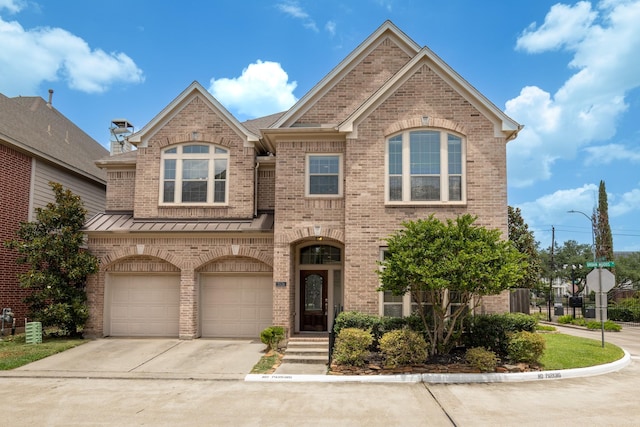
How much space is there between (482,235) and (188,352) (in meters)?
8.61

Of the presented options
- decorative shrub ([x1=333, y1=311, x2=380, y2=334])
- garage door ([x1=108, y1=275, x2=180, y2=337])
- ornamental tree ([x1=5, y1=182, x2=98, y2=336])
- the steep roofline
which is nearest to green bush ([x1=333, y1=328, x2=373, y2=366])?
decorative shrub ([x1=333, y1=311, x2=380, y2=334])

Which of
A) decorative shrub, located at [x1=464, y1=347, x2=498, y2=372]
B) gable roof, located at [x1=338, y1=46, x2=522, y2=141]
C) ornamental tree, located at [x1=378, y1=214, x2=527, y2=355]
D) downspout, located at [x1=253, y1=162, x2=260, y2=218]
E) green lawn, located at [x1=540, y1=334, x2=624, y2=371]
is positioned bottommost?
green lawn, located at [x1=540, y1=334, x2=624, y2=371]

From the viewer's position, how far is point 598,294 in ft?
50.8

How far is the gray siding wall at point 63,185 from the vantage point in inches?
730

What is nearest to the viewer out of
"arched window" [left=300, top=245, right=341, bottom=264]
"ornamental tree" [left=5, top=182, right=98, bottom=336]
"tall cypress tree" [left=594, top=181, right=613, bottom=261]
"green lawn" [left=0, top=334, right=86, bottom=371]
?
"green lawn" [left=0, top=334, right=86, bottom=371]

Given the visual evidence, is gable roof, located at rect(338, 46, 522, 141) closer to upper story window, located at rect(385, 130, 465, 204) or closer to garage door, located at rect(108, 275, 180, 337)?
upper story window, located at rect(385, 130, 465, 204)

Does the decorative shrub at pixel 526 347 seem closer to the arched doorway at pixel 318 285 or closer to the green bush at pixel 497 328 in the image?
the green bush at pixel 497 328

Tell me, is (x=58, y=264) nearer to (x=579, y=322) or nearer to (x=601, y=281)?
(x=601, y=281)

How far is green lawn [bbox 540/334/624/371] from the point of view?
12245 mm

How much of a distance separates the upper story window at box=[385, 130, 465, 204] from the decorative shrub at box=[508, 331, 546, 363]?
Answer: 4239 millimetres

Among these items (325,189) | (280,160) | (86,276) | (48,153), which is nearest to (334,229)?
(325,189)

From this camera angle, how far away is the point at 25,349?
46.3ft

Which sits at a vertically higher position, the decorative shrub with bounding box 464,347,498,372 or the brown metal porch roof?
the brown metal porch roof

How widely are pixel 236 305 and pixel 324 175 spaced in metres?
5.35
